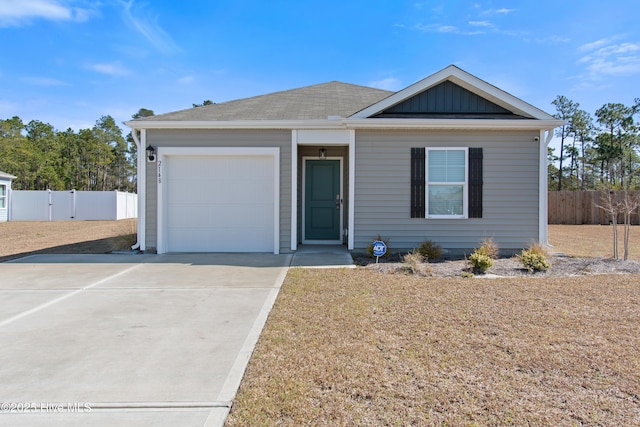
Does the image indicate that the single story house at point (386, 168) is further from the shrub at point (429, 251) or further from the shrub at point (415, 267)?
the shrub at point (415, 267)

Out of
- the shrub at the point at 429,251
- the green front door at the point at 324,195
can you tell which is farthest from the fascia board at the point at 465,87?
the shrub at the point at 429,251

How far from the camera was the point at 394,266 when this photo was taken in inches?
271

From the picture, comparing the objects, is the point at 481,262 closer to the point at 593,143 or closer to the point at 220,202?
the point at 220,202

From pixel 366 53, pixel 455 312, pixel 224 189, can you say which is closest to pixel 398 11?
pixel 366 53

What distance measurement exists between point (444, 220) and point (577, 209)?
15.5 meters

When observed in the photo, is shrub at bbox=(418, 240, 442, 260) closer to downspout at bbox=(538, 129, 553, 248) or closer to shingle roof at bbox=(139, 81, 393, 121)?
downspout at bbox=(538, 129, 553, 248)

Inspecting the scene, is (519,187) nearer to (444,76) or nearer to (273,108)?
(444,76)

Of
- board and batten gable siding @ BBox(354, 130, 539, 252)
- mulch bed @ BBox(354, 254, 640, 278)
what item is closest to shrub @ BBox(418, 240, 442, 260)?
mulch bed @ BBox(354, 254, 640, 278)

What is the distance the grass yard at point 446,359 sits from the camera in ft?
7.42

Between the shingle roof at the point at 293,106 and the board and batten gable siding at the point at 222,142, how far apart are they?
30cm

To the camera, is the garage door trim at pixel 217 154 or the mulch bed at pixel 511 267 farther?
the garage door trim at pixel 217 154

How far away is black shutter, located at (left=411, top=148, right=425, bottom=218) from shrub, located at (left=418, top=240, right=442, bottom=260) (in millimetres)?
789

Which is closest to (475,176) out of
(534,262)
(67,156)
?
(534,262)

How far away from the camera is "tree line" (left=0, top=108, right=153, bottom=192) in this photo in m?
33.6
